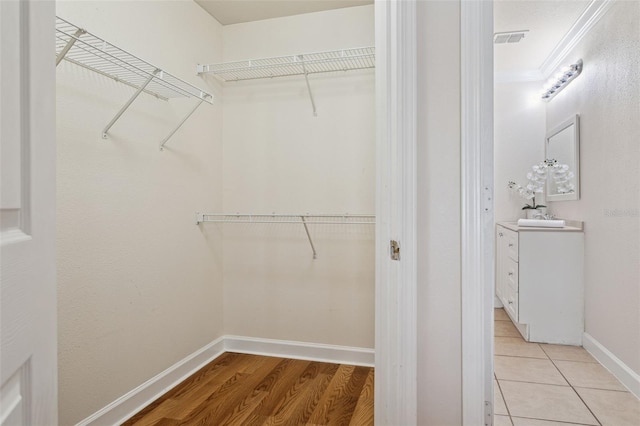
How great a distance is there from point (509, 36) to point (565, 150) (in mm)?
1110

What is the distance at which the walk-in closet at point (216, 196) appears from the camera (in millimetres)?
1776

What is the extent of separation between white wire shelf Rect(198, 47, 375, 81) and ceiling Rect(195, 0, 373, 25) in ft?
1.07

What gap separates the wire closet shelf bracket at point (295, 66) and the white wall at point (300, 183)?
0.06 m

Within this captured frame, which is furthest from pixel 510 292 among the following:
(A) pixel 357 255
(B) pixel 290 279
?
(B) pixel 290 279

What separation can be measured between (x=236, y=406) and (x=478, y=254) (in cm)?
155

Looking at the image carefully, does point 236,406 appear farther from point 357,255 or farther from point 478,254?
point 478,254

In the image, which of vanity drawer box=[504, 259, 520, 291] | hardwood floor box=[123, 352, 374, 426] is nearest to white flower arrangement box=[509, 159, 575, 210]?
vanity drawer box=[504, 259, 520, 291]

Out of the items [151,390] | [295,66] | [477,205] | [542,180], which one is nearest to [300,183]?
[295,66]

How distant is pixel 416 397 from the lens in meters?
1.18

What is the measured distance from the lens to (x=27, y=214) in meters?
0.54

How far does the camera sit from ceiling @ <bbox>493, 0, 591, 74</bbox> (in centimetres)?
272

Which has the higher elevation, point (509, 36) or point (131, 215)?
point (509, 36)

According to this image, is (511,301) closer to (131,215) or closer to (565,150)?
(565,150)

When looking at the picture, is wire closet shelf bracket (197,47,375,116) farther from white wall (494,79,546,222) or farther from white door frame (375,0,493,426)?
white wall (494,79,546,222)
